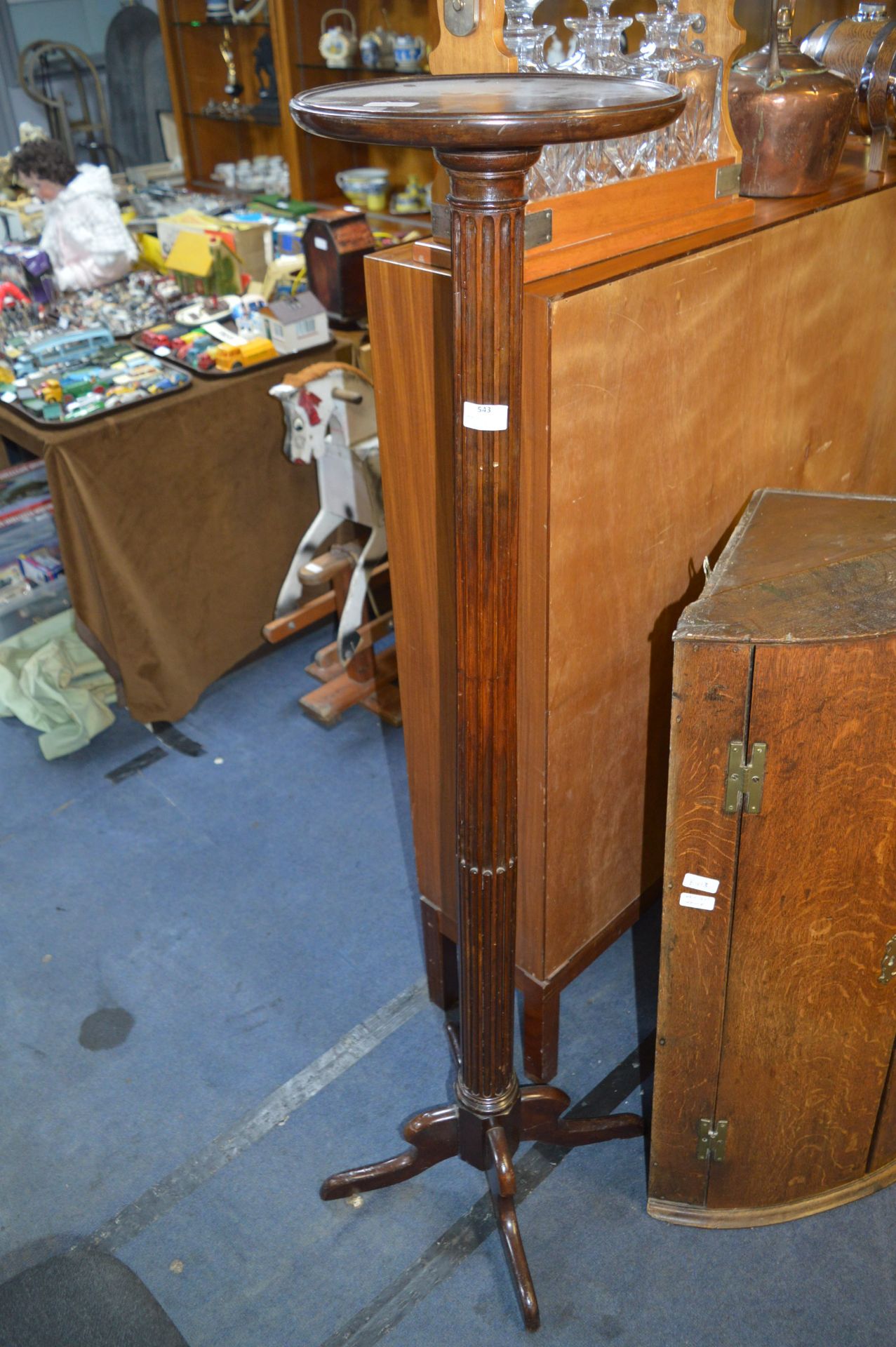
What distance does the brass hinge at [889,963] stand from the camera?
1458 millimetres

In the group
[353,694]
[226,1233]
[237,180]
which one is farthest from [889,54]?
[237,180]

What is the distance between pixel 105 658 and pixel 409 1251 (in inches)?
67.7

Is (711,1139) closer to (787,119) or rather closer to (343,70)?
(787,119)

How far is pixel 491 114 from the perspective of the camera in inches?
35.9

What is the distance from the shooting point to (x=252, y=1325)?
161 centimetres

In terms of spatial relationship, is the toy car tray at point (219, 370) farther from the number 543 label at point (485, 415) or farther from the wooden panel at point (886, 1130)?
the wooden panel at point (886, 1130)

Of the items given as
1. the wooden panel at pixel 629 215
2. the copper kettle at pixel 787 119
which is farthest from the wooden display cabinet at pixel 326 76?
the wooden panel at pixel 629 215

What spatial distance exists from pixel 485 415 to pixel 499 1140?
112 centimetres

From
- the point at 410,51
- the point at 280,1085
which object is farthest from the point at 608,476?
the point at 410,51

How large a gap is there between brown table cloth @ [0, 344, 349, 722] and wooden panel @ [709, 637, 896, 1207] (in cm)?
183

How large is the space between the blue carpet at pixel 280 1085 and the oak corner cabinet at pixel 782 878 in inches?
5.1

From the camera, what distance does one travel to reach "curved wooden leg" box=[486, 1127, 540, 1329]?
5.19 ft

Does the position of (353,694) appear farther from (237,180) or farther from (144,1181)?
(237,180)

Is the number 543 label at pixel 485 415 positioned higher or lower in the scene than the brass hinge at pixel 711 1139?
higher
